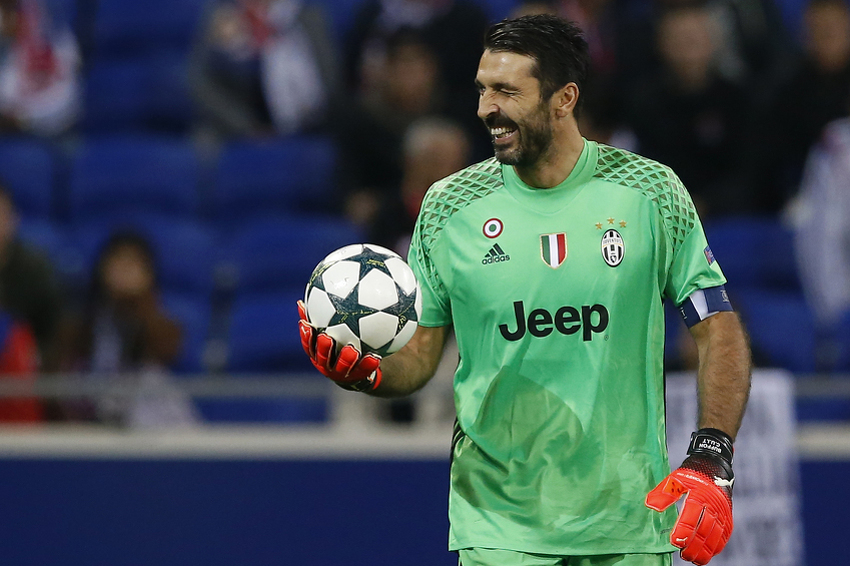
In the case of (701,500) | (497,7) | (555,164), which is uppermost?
(497,7)

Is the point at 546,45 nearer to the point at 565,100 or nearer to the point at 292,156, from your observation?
the point at 565,100

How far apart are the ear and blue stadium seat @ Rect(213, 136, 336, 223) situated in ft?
15.3

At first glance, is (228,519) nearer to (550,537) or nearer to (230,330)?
(230,330)

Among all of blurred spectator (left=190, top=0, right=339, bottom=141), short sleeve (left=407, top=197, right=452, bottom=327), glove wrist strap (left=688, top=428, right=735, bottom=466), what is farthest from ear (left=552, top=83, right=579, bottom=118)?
blurred spectator (left=190, top=0, right=339, bottom=141)

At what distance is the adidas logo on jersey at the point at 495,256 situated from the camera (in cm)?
361

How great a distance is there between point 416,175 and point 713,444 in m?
3.94

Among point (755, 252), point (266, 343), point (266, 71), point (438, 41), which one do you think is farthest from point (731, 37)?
point (266, 343)

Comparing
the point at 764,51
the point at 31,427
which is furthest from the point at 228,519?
the point at 764,51

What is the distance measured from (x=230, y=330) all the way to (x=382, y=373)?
3952 mm

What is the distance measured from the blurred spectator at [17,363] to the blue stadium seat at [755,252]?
3.78 meters

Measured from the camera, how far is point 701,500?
127 inches

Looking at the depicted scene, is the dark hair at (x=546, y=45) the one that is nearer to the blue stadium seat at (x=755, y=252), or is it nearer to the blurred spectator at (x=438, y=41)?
the blue stadium seat at (x=755, y=252)

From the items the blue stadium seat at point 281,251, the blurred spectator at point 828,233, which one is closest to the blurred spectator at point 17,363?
the blue stadium seat at point 281,251

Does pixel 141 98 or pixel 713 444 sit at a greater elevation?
pixel 141 98
